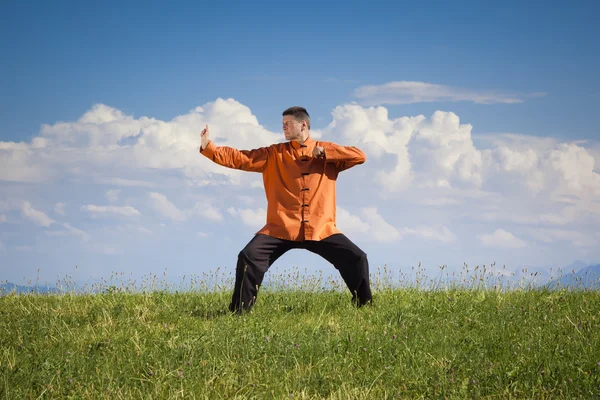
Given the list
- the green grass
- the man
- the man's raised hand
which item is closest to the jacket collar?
the man

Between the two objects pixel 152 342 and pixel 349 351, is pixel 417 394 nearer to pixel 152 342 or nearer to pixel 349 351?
pixel 349 351

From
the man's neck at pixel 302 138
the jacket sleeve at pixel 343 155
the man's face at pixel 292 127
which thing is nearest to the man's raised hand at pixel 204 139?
the man's face at pixel 292 127

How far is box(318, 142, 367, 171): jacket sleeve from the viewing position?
8.21 meters

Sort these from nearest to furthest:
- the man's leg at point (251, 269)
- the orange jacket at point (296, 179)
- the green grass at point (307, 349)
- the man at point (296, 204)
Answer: the green grass at point (307, 349)
the man's leg at point (251, 269)
the man at point (296, 204)
the orange jacket at point (296, 179)

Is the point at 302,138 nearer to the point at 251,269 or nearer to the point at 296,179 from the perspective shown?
the point at 296,179

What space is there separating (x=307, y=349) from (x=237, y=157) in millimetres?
3302

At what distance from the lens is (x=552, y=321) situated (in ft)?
23.8

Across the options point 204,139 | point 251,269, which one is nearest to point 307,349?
point 251,269

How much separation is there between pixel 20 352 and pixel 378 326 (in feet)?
12.5

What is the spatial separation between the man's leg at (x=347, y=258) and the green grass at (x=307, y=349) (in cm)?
32

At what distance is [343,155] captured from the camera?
8.25 meters

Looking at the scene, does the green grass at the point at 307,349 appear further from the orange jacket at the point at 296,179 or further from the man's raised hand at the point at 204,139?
the man's raised hand at the point at 204,139

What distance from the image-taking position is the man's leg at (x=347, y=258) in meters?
8.12

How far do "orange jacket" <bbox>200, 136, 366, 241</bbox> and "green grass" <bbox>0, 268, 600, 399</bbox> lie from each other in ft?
3.65
